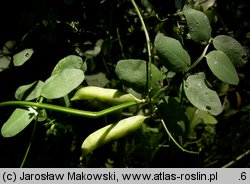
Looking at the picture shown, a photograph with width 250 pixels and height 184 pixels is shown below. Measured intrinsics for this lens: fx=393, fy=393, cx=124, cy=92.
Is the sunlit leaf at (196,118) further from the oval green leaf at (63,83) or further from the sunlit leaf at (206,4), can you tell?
the oval green leaf at (63,83)

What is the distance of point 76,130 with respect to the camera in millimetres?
1099

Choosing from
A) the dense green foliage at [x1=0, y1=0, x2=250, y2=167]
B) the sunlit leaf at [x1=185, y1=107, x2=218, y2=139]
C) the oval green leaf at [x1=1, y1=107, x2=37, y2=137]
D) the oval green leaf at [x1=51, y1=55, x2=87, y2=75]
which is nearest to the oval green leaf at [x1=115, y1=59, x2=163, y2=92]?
the dense green foliage at [x1=0, y1=0, x2=250, y2=167]

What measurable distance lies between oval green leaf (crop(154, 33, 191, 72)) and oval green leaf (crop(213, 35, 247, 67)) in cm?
10

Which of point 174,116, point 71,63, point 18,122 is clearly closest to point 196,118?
point 174,116

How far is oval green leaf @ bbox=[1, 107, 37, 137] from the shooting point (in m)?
0.90

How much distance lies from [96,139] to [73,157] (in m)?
0.31

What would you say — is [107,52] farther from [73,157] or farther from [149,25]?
[73,157]

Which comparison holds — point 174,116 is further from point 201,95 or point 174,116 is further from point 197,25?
point 197,25

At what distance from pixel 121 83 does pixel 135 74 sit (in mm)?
84

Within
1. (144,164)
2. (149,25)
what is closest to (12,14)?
(149,25)

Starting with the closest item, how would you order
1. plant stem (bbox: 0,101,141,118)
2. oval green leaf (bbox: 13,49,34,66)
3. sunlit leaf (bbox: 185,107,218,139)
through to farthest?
plant stem (bbox: 0,101,141,118), oval green leaf (bbox: 13,49,34,66), sunlit leaf (bbox: 185,107,218,139)

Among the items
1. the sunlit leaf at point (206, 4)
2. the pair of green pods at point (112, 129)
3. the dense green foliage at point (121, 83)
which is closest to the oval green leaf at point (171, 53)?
the dense green foliage at point (121, 83)

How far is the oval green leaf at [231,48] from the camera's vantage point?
94 centimetres

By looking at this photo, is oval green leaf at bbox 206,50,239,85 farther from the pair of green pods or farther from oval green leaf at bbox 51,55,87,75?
oval green leaf at bbox 51,55,87,75
